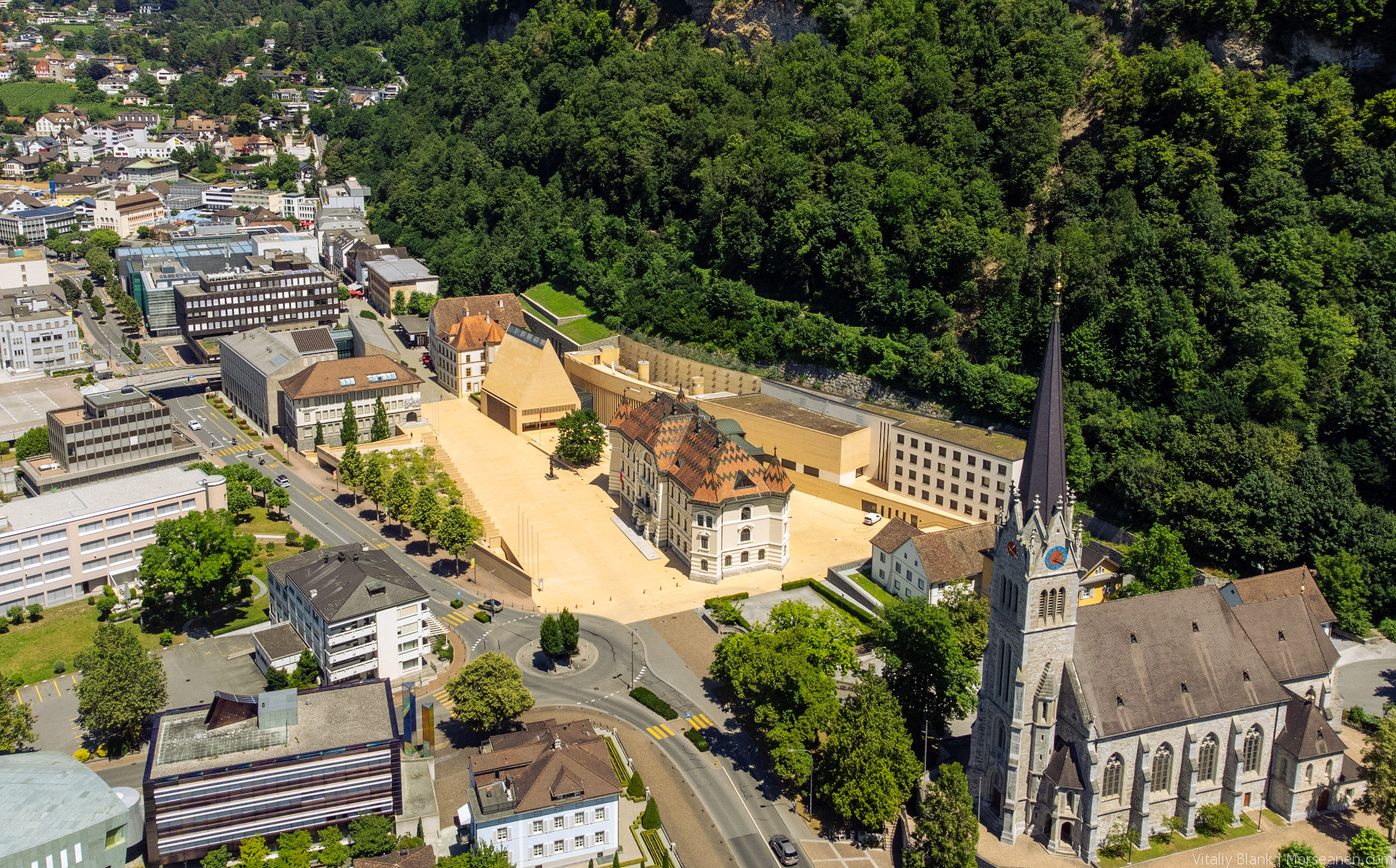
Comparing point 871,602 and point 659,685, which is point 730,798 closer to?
point 659,685

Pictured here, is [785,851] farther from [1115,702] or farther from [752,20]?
[752,20]

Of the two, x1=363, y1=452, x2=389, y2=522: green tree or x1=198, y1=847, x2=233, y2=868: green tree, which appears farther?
x1=363, y1=452, x2=389, y2=522: green tree

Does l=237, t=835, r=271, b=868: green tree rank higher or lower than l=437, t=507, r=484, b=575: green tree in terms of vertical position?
lower

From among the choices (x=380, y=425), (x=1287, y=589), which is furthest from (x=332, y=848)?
(x=380, y=425)

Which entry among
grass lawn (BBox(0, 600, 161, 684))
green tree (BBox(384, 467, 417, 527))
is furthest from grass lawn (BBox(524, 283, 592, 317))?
grass lawn (BBox(0, 600, 161, 684))

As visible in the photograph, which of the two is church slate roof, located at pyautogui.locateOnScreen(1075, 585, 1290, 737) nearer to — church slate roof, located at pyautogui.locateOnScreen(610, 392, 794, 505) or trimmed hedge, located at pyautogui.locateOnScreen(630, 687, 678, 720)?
trimmed hedge, located at pyautogui.locateOnScreen(630, 687, 678, 720)

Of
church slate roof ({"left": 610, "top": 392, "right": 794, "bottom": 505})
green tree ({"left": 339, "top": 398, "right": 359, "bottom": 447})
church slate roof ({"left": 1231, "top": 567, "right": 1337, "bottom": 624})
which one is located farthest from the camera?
green tree ({"left": 339, "top": 398, "right": 359, "bottom": 447})

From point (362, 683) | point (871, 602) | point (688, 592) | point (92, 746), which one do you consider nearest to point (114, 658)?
point (92, 746)
